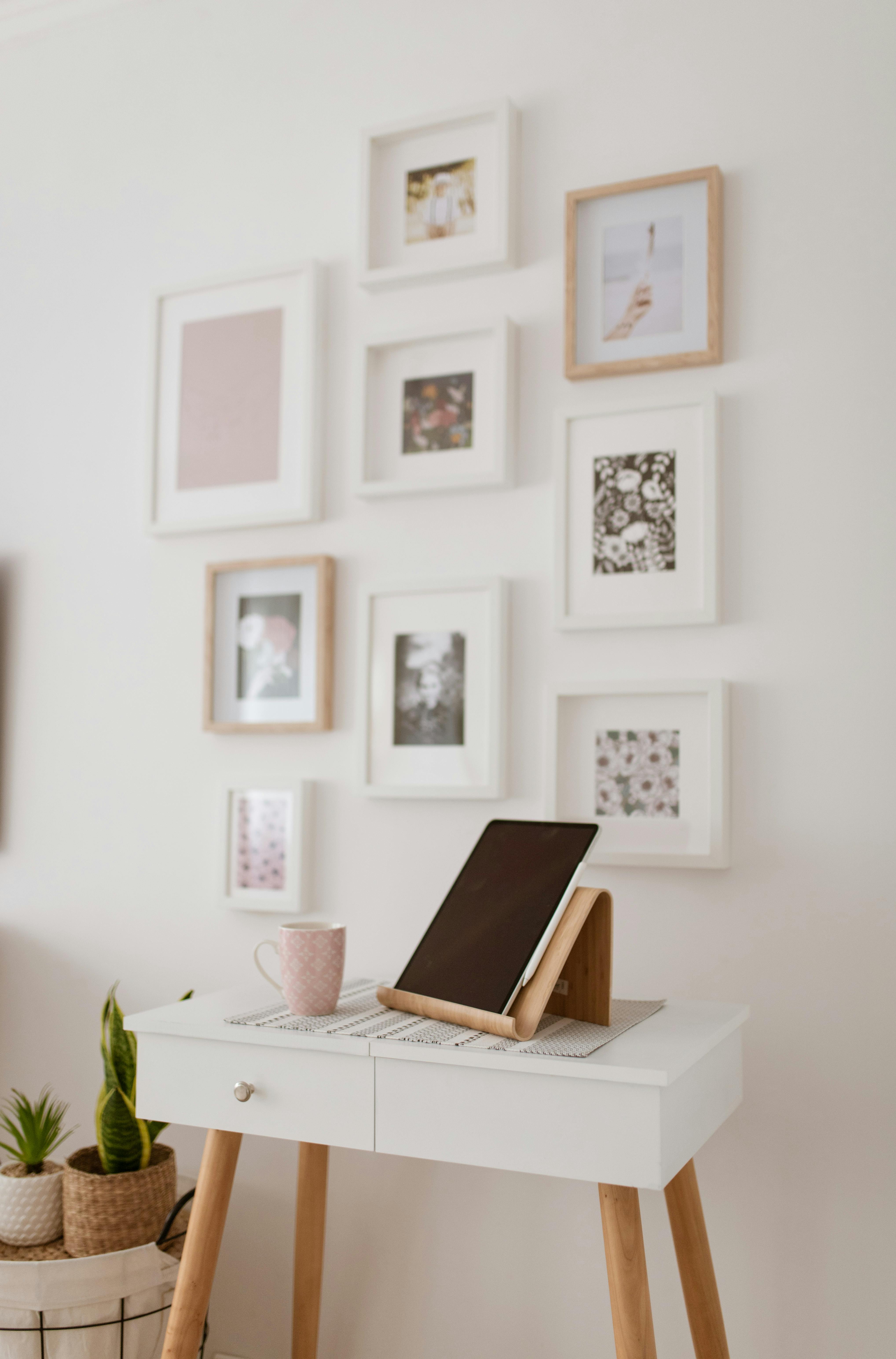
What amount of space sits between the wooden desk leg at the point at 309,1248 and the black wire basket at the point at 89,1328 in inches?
5.4

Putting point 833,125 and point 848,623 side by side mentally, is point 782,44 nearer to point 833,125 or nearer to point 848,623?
point 833,125

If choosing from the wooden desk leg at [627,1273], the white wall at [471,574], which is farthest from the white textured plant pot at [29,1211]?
the wooden desk leg at [627,1273]

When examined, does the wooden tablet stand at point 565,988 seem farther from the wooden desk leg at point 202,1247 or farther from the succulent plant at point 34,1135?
the succulent plant at point 34,1135

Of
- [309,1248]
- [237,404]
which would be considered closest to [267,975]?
[309,1248]

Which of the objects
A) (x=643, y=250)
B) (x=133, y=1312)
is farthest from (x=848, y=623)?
(x=133, y=1312)

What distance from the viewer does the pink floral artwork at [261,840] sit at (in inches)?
67.0

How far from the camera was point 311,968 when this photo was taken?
3.95 feet

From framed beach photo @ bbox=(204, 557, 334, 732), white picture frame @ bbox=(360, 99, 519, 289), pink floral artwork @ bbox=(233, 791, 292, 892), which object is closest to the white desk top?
pink floral artwork @ bbox=(233, 791, 292, 892)

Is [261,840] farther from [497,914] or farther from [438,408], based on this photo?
[438,408]

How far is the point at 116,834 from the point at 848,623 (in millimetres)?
1218

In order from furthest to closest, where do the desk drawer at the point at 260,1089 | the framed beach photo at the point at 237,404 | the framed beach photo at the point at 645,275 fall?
the framed beach photo at the point at 237,404 < the framed beach photo at the point at 645,275 < the desk drawer at the point at 260,1089

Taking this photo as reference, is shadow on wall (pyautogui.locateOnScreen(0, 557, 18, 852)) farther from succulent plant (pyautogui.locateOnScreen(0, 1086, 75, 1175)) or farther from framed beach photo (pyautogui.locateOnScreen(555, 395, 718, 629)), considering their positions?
framed beach photo (pyautogui.locateOnScreen(555, 395, 718, 629))

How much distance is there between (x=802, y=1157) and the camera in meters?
1.39

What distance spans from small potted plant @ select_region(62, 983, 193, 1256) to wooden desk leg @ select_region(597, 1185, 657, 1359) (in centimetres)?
63
